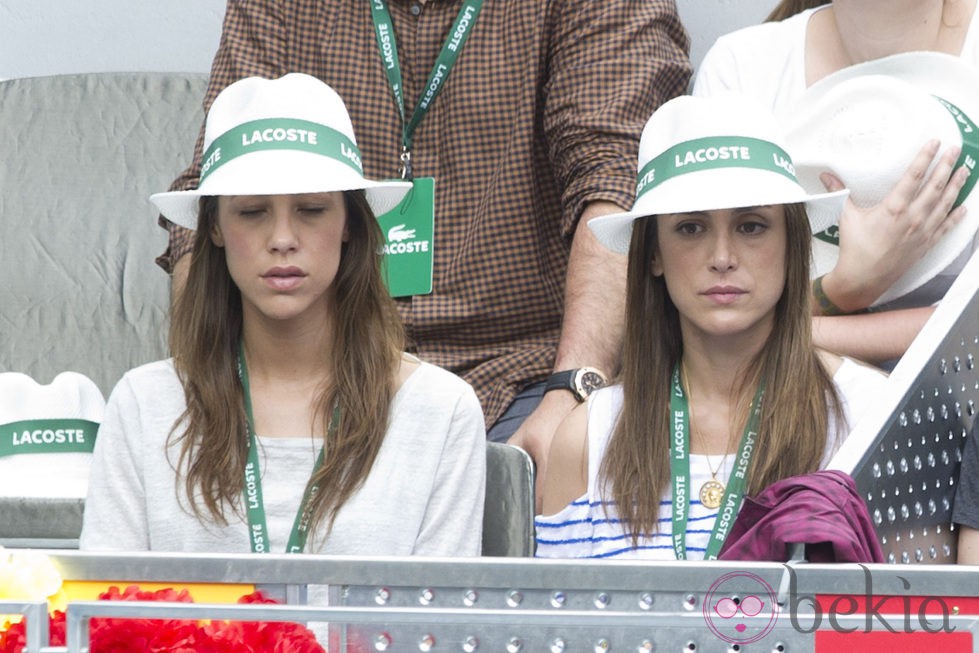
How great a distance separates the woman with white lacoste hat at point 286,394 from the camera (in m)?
2.06

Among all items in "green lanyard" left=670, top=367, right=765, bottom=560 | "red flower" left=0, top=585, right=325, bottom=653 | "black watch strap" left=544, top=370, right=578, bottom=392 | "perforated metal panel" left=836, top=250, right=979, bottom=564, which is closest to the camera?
"red flower" left=0, top=585, right=325, bottom=653

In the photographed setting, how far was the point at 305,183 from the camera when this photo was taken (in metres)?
2.10

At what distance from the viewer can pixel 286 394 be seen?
7.23 feet

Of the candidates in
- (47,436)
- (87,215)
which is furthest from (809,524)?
(87,215)

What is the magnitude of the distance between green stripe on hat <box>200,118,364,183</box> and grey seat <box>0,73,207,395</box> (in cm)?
142

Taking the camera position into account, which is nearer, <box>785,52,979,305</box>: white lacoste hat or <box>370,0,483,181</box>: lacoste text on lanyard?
<box>785,52,979,305</box>: white lacoste hat

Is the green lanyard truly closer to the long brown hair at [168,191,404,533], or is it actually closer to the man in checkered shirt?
the long brown hair at [168,191,404,533]

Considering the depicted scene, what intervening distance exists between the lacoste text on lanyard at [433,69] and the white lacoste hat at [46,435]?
2.64 feet

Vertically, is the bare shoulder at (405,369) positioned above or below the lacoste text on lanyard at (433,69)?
below

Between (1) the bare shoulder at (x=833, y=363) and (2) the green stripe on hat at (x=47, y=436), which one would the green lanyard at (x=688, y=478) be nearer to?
(1) the bare shoulder at (x=833, y=363)

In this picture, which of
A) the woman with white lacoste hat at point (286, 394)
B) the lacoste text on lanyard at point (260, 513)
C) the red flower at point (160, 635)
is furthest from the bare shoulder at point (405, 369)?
the red flower at point (160, 635)

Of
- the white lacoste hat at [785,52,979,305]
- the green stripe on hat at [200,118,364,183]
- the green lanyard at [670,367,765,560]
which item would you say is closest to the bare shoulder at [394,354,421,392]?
the green stripe on hat at [200,118,364,183]

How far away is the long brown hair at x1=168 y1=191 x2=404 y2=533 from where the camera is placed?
6.78 feet

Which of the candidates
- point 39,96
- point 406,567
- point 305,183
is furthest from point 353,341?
point 39,96
